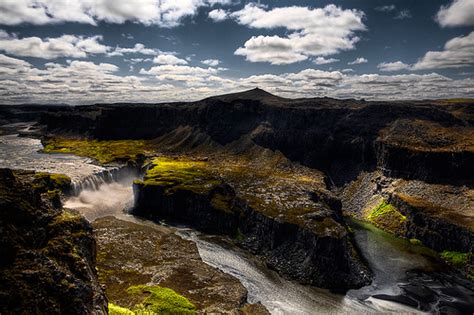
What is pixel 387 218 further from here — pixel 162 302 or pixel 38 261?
pixel 38 261

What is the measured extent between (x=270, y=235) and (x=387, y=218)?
47837mm

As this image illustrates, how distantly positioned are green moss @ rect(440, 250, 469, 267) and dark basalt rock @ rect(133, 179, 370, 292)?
24.6 metres

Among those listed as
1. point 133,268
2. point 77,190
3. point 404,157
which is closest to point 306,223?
point 133,268

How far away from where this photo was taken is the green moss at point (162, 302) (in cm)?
4727

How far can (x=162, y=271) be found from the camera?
6988 cm

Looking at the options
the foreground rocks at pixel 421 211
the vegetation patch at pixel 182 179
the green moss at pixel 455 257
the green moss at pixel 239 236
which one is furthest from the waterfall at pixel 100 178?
the green moss at pixel 455 257

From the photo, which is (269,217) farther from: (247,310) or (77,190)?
(77,190)

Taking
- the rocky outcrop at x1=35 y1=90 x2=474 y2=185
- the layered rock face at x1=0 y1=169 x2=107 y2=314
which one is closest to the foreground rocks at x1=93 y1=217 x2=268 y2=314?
the layered rock face at x1=0 y1=169 x2=107 y2=314

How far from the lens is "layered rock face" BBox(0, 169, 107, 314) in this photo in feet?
63.5

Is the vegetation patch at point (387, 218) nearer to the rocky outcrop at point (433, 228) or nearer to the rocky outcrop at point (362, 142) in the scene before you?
the rocky outcrop at point (433, 228)

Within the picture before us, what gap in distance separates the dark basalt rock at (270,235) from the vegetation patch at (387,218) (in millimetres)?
27117

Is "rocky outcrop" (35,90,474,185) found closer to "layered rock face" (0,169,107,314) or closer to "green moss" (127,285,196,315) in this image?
"green moss" (127,285,196,315)

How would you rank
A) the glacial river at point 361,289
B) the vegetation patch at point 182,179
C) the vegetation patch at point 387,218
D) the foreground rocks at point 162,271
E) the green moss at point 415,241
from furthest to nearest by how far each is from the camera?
the vegetation patch at point 182,179 → the vegetation patch at point 387,218 → the green moss at point 415,241 → the glacial river at point 361,289 → the foreground rocks at point 162,271

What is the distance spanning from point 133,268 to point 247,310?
26.3 m
